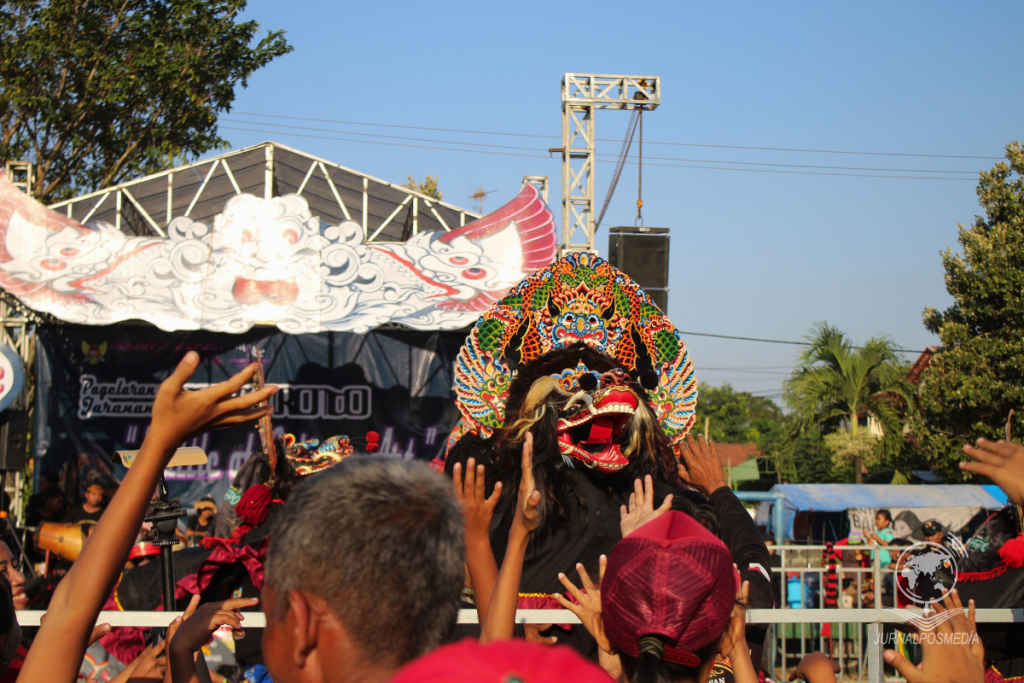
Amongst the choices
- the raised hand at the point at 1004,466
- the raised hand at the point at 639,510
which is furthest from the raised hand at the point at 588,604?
the raised hand at the point at 1004,466

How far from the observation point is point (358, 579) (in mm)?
1018

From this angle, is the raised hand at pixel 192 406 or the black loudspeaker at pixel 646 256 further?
the black loudspeaker at pixel 646 256

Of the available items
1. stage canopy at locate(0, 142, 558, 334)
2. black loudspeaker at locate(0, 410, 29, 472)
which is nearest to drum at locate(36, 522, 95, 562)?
black loudspeaker at locate(0, 410, 29, 472)

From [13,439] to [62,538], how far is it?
2143mm

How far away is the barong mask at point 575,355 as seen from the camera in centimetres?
330

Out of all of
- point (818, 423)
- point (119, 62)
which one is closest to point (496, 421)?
point (119, 62)

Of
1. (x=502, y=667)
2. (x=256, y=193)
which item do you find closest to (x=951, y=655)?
(x=502, y=667)

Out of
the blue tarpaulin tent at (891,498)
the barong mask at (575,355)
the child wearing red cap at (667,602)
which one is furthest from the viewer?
the blue tarpaulin tent at (891,498)

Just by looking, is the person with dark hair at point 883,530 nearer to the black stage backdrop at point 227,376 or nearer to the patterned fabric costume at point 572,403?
the black stage backdrop at point 227,376

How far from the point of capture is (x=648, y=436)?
3.25 m

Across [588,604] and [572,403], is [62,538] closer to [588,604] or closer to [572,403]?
[572,403]

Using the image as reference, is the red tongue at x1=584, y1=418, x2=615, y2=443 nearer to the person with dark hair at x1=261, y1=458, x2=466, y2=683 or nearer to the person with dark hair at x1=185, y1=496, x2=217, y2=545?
the person with dark hair at x1=261, y1=458, x2=466, y2=683

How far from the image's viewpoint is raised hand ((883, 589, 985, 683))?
Result: 1.81m

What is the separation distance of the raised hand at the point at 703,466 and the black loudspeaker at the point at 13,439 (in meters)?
→ 9.38
